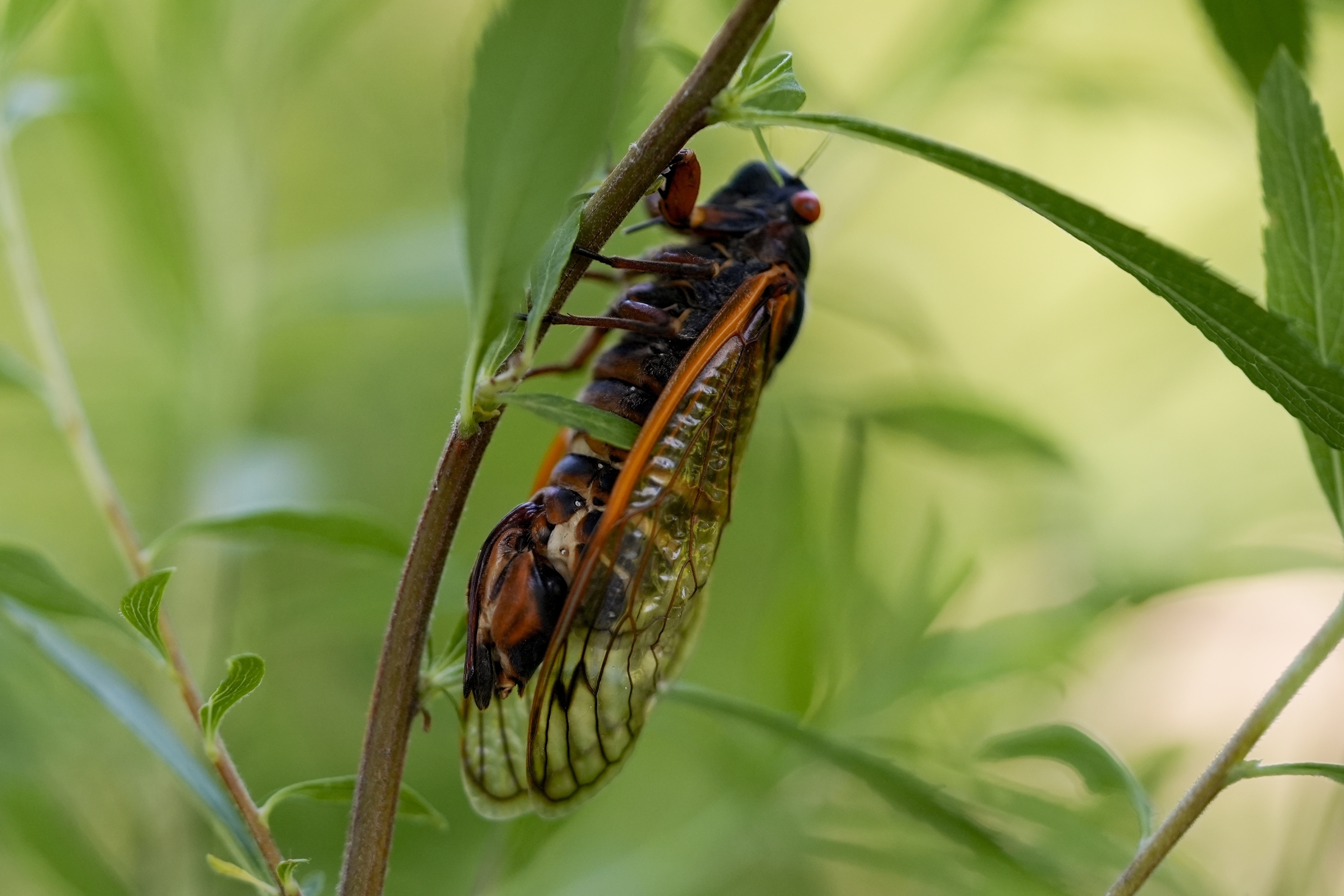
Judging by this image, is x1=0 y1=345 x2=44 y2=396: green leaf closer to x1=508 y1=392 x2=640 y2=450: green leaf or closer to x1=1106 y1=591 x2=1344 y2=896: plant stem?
x1=508 y1=392 x2=640 y2=450: green leaf

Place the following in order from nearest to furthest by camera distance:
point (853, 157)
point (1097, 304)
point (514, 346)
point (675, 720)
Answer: point (514, 346) → point (675, 720) → point (853, 157) → point (1097, 304)

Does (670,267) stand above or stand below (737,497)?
above

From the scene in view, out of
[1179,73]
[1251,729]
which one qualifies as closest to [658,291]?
[1251,729]

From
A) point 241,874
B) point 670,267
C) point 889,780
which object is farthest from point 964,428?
point 241,874

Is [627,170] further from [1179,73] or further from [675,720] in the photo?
[1179,73]

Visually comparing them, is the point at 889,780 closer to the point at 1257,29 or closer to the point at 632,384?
the point at 632,384
